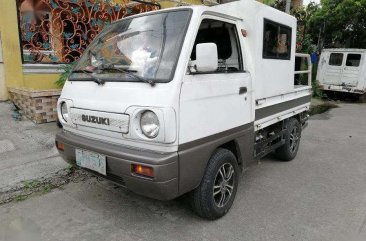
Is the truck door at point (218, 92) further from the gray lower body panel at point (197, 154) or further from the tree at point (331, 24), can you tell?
the tree at point (331, 24)

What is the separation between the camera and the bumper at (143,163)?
2.49m

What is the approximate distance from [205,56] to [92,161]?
4.56 feet

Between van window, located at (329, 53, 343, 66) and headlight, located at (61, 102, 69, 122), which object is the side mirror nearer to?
headlight, located at (61, 102, 69, 122)

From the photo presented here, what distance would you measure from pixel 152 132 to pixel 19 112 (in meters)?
4.17

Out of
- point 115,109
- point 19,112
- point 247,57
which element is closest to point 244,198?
point 247,57

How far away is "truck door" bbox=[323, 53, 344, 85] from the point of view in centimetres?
1329

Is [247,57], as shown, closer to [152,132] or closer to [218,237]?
[152,132]

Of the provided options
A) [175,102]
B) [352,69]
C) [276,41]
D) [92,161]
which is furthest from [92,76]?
[352,69]

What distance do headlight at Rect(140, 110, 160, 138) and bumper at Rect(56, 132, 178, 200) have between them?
16cm

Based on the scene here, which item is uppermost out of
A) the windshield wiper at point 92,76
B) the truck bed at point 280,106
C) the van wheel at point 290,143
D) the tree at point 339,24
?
the tree at point 339,24

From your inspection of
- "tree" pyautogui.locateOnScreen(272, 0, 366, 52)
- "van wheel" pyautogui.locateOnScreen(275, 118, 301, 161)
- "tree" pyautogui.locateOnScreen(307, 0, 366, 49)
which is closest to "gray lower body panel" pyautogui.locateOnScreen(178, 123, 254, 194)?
"van wheel" pyautogui.locateOnScreen(275, 118, 301, 161)

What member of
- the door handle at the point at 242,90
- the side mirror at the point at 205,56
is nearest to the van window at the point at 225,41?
the door handle at the point at 242,90

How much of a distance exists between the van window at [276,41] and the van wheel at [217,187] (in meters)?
1.44

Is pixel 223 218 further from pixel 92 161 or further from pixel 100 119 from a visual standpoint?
pixel 100 119
